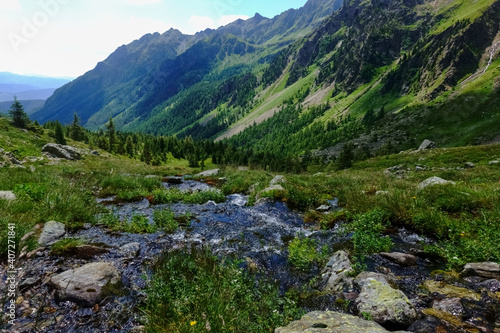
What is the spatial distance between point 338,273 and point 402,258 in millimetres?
2453

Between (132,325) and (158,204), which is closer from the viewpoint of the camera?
(132,325)

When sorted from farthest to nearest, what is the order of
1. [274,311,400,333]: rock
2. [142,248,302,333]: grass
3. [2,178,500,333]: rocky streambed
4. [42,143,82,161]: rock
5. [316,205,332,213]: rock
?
1. [42,143,82,161]: rock
2. [316,205,332,213]: rock
3. [2,178,500,333]: rocky streambed
4. [142,248,302,333]: grass
5. [274,311,400,333]: rock

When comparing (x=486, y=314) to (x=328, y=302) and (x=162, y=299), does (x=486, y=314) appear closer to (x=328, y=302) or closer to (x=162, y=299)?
(x=328, y=302)

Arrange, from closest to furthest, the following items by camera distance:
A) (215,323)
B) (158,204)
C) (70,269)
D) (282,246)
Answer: (215,323) < (70,269) < (282,246) < (158,204)

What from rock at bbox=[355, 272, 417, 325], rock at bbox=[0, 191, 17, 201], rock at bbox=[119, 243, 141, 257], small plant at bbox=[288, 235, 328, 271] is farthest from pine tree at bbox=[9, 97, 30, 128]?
rock at bbox=[355, 272, 417, 325]

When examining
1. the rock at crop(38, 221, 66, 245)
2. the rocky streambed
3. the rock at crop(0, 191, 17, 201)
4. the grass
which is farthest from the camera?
the rock at crop(0, 191, 17, 201)

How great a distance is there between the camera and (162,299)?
536 centimetres

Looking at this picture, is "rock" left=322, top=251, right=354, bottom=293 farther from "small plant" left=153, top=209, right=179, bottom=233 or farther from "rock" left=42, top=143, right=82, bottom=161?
"rock" left=42, top=143, right=82, bottom=161

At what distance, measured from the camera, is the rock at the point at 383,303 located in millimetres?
4895

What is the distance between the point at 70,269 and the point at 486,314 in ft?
33.6

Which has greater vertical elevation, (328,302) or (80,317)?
(80,317)

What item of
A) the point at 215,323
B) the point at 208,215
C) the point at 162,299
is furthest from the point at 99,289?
the point at 208,215

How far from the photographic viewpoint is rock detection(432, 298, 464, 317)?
4973 millimetres

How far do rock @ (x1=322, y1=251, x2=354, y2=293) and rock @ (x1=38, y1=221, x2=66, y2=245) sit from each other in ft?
29.7
